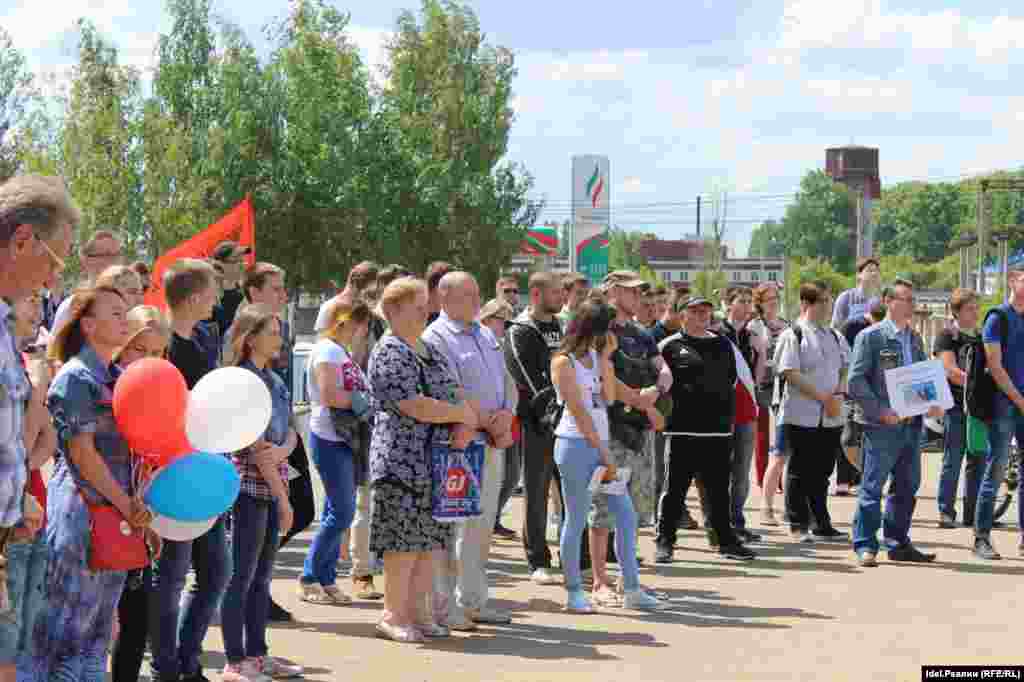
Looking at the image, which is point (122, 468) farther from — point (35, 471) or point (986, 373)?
point (986, 373)

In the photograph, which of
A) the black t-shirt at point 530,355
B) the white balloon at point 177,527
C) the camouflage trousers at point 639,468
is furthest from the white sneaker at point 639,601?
the white balloon at point 177,527

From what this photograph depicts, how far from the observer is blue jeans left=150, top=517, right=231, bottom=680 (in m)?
Result: 6.69

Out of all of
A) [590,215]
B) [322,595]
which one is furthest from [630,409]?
[590,215]

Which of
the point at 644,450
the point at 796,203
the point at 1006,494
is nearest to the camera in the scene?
the point at 644,450

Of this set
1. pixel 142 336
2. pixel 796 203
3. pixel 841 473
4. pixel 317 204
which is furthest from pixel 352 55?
pixel 796 203

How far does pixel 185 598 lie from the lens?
7.18m

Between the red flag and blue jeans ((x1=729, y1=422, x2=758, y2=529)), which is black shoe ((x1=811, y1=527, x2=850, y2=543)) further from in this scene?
the red flag

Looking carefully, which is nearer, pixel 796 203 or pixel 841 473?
pixel 841 473

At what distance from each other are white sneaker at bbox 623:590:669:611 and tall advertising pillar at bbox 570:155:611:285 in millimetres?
23783

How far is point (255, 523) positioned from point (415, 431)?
1.32m

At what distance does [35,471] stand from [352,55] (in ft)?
164

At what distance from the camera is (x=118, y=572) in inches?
220

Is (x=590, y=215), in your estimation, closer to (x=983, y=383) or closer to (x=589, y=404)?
(x=983, y=383)

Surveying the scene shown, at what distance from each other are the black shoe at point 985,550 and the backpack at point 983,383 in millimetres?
961
